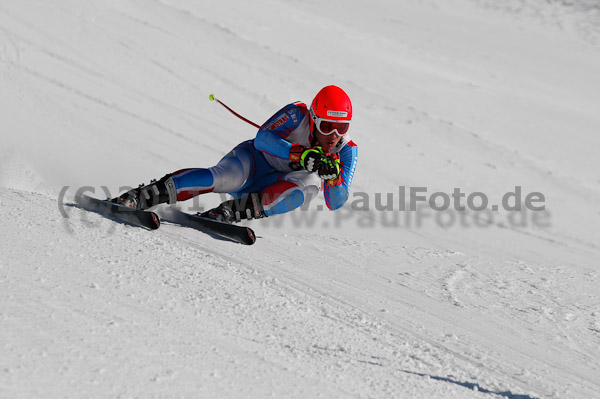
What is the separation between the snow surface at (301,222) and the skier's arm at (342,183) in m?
0.41

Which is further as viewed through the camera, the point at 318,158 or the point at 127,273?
the point at 318,158

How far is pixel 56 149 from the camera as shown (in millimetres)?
8008

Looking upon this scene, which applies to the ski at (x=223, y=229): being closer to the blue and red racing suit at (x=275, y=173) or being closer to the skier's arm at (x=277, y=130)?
the blue and red racing suit at (x=275, y=173)

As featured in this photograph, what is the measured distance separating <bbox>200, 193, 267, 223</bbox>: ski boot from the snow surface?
0.26 m

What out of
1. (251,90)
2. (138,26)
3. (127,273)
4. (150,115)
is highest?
(138,26)

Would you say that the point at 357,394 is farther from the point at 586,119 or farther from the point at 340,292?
the point at 586,119

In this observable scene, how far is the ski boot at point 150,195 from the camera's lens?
15.4 ft

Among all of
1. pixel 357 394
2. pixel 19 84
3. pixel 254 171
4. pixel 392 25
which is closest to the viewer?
pixel 357 394

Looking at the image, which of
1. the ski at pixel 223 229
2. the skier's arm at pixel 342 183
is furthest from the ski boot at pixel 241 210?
the skier's arm at pixel 342 183

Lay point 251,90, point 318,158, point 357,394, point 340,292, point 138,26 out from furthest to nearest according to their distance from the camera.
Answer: point 138,26
point 251,90
point 318,158
point 340,292
point 357,394

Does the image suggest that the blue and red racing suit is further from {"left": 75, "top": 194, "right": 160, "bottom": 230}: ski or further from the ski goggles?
{"left": 75, "top": 194, "right": 160, "bottom": 230}: ski

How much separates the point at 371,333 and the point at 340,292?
72 centimetres

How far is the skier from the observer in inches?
188

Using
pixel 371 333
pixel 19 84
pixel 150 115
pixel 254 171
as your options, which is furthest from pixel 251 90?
pixel 371 333
